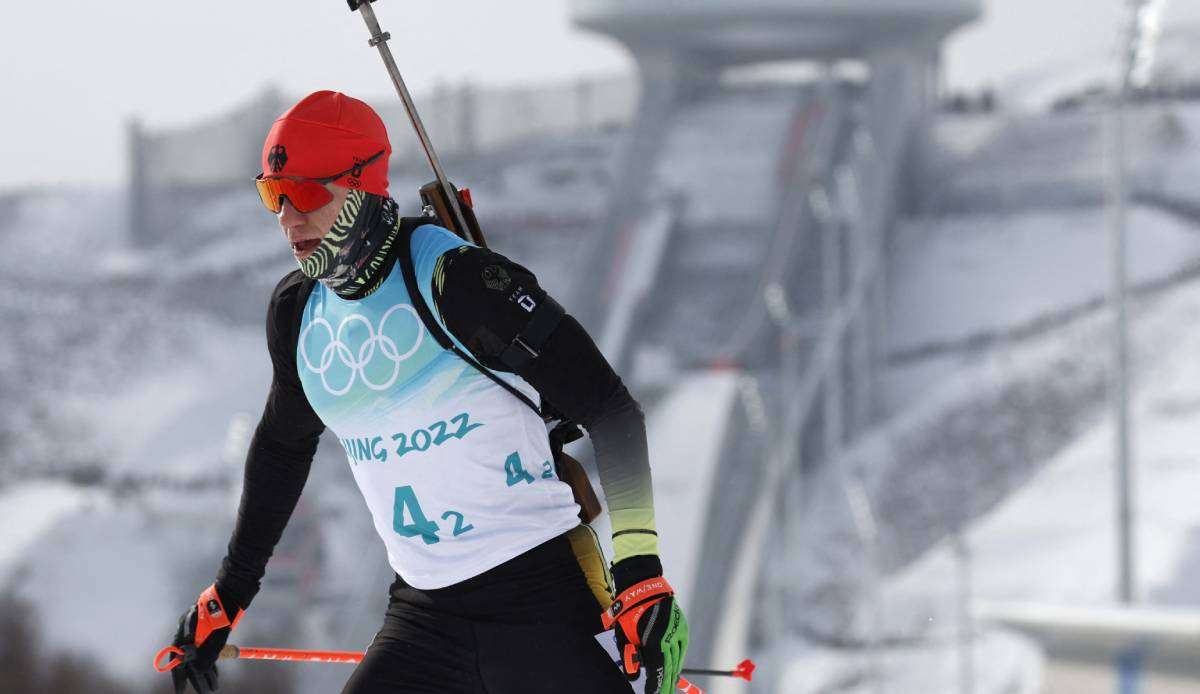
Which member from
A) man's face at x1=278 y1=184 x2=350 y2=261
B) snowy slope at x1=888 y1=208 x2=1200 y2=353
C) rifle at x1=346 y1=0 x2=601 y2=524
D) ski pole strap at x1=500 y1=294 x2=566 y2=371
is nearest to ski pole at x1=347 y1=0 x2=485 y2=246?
rifle at x1=346 y1=0 x2=601 y2=524

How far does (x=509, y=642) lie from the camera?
431 centimetres

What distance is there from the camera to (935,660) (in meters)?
34.9

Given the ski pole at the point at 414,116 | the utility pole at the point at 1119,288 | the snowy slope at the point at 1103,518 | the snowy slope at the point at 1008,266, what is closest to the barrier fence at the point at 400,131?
the snowy slope at the point at 1008,266

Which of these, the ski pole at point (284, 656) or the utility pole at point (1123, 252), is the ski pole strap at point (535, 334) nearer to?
the ski pole at point (284, 656)

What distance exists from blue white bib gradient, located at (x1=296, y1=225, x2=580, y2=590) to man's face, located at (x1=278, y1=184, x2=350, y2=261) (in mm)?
188

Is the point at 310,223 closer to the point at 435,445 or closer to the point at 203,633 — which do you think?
the point at 435,445

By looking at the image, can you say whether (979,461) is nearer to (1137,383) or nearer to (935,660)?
(1137,383)

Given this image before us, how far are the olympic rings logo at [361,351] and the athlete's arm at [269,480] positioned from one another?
9.0 inches

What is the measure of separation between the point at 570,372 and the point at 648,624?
59 cm

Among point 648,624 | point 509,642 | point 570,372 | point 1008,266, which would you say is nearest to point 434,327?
point 570,372

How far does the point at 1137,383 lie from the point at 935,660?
47.0 feet

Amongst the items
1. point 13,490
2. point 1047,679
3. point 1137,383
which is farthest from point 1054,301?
point 1047,679

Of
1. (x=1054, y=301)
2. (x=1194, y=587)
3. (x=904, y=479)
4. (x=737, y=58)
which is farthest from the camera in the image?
(x=737, y=58)

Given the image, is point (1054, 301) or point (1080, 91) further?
point (1080, 91)
